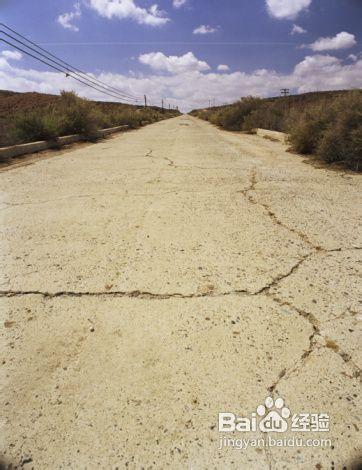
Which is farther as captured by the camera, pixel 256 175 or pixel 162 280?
pixel 256 175

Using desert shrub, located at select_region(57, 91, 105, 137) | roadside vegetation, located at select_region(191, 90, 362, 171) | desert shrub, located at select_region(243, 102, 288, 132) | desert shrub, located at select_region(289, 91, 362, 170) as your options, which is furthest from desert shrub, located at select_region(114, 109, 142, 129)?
desert shrub, located at select_region(289, 91, 362, 170)

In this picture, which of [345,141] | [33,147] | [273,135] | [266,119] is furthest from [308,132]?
[266,119]

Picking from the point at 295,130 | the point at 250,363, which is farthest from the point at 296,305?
the point at 295,130

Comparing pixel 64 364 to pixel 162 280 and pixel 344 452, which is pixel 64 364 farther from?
pixel 344 452

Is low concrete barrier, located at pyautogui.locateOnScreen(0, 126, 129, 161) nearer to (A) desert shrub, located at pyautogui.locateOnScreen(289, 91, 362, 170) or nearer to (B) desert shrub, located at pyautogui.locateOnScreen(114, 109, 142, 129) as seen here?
(A) desert shrub, located at pyautogui.locateOnScreen(289, 91, 362, 170)

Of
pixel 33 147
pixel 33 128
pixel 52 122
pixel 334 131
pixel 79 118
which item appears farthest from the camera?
pixel 79 118

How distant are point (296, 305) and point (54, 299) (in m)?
1.60

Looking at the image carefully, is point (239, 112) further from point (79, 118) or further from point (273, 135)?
point (79, 118)

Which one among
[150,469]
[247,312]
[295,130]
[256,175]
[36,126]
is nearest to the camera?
[150,469]

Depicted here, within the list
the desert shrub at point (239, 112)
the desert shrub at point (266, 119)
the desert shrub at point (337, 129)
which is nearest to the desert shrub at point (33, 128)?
the desert shrub at point (337, 129)

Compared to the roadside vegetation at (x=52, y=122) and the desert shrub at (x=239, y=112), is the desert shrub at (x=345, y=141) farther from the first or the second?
the desert shrub at (x=239, y=112)

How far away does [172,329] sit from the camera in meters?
1.70

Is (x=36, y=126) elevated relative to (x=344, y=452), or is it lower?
elevated

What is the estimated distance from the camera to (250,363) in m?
1.47
